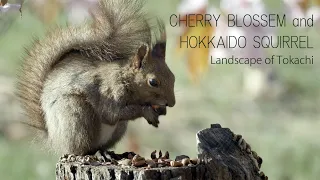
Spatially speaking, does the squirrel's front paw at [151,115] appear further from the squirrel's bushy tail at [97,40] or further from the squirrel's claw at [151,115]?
the squirrel's bushy tail at [97,40]

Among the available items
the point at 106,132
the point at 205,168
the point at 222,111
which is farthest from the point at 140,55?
the point at 222,111

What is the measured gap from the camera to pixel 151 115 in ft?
6.72

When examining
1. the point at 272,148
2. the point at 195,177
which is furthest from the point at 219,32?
the point at 195,177

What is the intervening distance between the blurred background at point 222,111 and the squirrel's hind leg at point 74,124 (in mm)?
1153

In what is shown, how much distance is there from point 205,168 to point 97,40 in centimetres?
52

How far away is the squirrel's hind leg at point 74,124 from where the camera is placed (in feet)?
6.63

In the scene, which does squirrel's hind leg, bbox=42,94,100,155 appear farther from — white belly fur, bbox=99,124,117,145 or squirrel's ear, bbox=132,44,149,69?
squirrel's ear, bbox=132,44,149,69

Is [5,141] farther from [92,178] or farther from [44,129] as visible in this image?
[92,178]

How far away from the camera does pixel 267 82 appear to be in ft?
16.1

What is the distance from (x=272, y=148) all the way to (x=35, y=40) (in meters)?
2.16

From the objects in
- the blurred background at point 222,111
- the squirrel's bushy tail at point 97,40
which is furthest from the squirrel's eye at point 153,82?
the blurred background at point 222,111

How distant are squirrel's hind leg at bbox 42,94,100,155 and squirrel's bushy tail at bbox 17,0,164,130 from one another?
5.0 inches

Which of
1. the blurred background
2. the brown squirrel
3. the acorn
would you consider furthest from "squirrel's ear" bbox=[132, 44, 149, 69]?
the blurred background

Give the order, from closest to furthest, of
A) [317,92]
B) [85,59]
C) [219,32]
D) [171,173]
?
[171,173]
[85,59]
[219,32]
[317,92]
